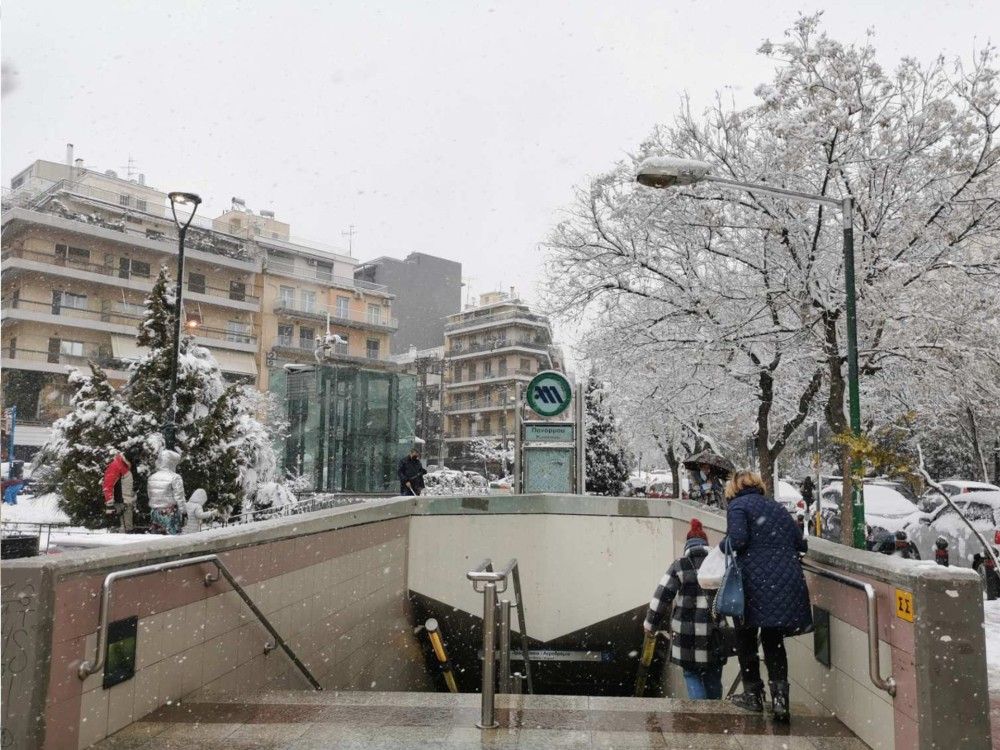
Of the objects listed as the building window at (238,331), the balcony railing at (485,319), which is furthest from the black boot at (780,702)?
the balcony railing at (485,319)

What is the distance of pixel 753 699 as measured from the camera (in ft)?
17.4

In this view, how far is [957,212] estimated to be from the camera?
15883 millimetres

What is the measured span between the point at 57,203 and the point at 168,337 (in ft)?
126

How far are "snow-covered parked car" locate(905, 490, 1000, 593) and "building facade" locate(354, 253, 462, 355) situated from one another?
281 ft

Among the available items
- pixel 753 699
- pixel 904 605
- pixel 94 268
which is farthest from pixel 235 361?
pixel 904 605

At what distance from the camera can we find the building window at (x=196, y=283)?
59.0m

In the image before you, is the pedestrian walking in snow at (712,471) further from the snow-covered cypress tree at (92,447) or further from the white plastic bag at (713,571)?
the snow-covered cypress tree at (92,447)

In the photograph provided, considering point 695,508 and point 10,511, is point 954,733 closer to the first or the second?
point 695,508

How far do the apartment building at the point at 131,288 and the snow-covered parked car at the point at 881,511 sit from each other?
26.9 meters

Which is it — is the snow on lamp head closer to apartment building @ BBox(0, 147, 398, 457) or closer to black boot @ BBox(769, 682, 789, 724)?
black boot @ BBox(769, 682, 789, 724)

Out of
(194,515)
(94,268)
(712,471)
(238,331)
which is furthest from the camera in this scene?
(238,331)

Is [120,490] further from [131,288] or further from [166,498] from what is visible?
[131,288]

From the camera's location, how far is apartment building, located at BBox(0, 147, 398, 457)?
1976 inches

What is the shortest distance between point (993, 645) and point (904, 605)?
253 inches
